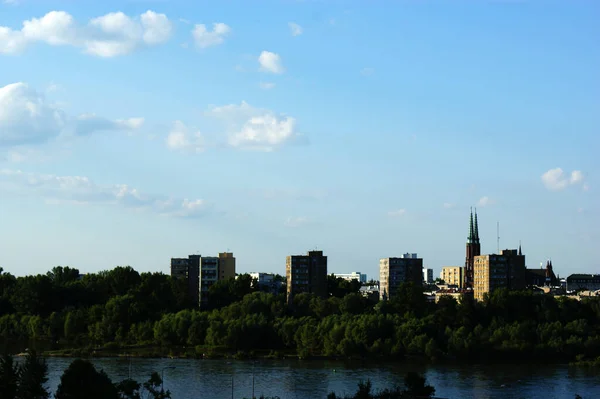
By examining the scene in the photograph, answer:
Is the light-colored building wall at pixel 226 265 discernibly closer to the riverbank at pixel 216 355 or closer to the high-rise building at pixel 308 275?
the high-rise building at pixel 308 275

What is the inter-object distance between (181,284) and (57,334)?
26.9 meters

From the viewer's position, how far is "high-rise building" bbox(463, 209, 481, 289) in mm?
170250

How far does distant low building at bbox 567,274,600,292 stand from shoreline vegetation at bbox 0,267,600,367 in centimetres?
6549

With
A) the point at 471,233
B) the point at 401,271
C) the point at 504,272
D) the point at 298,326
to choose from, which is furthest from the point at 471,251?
the point at 298,326

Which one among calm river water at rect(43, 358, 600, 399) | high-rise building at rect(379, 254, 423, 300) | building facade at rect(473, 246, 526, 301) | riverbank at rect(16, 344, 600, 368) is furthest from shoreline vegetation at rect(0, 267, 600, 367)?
high-rise building at rect(379, 254, 423, 300)

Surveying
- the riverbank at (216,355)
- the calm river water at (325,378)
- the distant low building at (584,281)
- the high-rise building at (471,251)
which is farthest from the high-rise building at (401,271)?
the calm river water at (325,378)

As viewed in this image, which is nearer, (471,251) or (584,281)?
(471,251)

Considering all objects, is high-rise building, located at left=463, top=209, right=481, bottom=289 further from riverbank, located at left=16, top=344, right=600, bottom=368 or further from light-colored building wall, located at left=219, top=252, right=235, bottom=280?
riverbank, located at left=16, top=344, right=600, bottom=368

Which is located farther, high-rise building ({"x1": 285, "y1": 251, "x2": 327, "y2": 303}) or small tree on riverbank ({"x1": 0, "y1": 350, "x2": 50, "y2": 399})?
high-rise building ({"x1": 285, "y1": 251, "x2": 327, "y2": 303})

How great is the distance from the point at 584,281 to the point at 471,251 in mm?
30964

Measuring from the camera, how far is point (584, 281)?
191750mm

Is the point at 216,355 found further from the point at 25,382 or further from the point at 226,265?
the point at 226,265

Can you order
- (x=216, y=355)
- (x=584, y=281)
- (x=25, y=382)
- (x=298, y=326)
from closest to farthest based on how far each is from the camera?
(x=25, y=382) → (x=216, y=355) → (x=298, y=326) → (x=584, y=281)

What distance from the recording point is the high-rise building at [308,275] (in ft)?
481
